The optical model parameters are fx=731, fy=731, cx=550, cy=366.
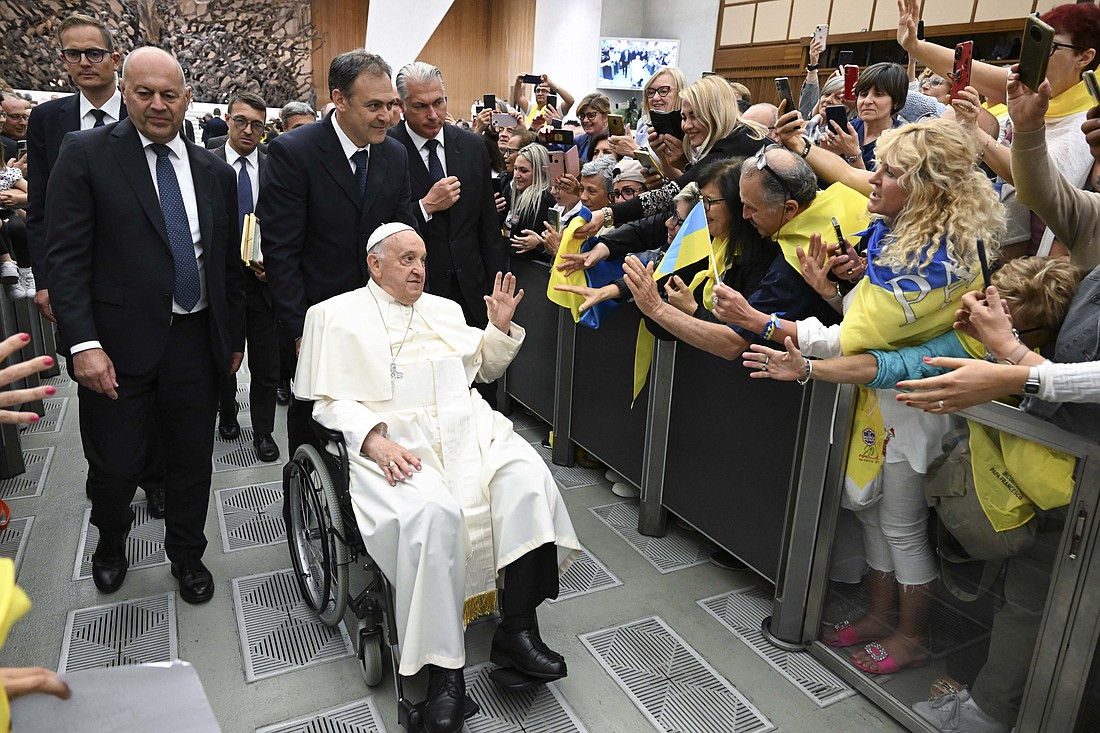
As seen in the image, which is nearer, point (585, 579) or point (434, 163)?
point (585, 579)

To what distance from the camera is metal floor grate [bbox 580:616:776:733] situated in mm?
2074

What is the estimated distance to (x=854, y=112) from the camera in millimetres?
3668

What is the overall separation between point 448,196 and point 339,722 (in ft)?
6.13

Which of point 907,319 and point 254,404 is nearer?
point 907,319

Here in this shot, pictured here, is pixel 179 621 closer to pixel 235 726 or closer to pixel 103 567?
pixel 103 567

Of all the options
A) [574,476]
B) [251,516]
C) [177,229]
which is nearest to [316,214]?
[177,229]

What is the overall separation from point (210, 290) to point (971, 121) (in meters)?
2.48

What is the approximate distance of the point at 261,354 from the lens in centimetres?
358

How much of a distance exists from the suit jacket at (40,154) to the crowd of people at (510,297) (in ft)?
0.03

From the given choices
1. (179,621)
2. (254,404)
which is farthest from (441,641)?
(254,404)

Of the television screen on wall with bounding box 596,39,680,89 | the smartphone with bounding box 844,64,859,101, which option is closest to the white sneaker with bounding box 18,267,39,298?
the smartphone with bounding box 844,64,859,101

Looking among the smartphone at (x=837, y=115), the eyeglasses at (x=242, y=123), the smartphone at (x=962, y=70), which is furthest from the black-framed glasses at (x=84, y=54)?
the smartphone at (x=962, y=70)

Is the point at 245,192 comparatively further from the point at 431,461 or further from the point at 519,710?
the point at 519,710

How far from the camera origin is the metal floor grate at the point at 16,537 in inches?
110
